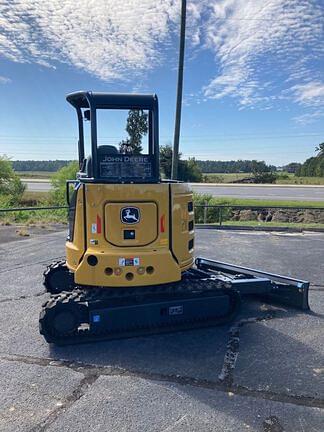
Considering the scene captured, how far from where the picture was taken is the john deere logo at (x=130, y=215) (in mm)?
4594

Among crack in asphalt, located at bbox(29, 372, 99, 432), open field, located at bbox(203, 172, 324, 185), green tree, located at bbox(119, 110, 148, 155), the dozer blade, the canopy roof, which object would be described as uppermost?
the canopy roof

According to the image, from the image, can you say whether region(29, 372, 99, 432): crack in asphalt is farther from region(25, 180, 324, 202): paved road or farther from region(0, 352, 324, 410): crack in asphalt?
region(25, 180, 324, 202): paved road

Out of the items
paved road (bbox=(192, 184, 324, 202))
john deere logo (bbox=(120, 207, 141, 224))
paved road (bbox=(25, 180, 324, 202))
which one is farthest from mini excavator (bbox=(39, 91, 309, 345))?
paved road (bbox=(192, 184, 324, 202))

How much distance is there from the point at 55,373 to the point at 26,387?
340mm

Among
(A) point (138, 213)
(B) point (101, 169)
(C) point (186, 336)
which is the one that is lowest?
(C) point (186, 336)

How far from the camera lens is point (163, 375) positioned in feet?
12.8

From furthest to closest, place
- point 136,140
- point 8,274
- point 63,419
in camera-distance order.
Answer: point 8,274, point 136,140, point 63,419

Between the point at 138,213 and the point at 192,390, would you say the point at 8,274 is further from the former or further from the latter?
the point at 192,390

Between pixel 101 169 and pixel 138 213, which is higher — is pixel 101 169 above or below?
above

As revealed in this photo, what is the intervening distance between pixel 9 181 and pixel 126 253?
3293cm

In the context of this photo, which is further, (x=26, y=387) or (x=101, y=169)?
(x=101, y=169)

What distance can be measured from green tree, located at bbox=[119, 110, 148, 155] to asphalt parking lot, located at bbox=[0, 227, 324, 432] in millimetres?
2405


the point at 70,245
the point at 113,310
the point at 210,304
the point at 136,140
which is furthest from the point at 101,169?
the point at 210,304

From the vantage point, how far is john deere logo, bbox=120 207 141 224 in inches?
181
